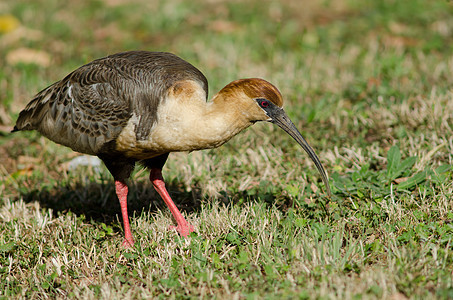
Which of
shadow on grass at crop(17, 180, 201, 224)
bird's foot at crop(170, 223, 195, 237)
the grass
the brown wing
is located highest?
the brown wing

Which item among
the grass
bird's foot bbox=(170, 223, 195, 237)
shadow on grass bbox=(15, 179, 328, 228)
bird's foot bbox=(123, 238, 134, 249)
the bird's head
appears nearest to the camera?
the grass

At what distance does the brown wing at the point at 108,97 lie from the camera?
4.09m

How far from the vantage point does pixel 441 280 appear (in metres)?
3.20

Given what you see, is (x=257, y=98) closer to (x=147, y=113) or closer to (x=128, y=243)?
(x=147, y=113)

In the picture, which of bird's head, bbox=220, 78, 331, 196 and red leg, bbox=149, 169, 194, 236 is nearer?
bird's head, bbox=220, 78, 331, 196

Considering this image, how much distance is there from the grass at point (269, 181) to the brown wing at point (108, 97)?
0.82m

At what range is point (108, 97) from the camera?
4211 millimetres

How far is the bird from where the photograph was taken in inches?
152

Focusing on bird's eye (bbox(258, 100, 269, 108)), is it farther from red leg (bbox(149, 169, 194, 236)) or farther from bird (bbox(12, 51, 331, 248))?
red leg (bbox(149, 169, 194, 236))

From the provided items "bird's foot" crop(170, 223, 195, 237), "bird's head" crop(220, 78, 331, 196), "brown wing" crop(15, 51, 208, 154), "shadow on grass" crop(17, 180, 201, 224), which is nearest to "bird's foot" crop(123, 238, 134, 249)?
"bird's foot" crop(170, 223, 195, 237)

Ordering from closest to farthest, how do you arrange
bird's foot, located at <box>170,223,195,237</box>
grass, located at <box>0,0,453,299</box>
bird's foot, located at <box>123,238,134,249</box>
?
grass, located at <box>0,0,453,299</box>
bird's foot, located at <box>123,238,134,249</box>
bird's foot, located at <box>170,223,195,237</box>

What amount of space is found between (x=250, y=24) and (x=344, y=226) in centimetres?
534

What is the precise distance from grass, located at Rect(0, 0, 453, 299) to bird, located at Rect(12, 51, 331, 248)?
45 centimetres

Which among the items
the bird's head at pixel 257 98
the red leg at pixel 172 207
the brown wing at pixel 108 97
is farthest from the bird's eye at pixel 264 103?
the red leg at pixel 172 207
